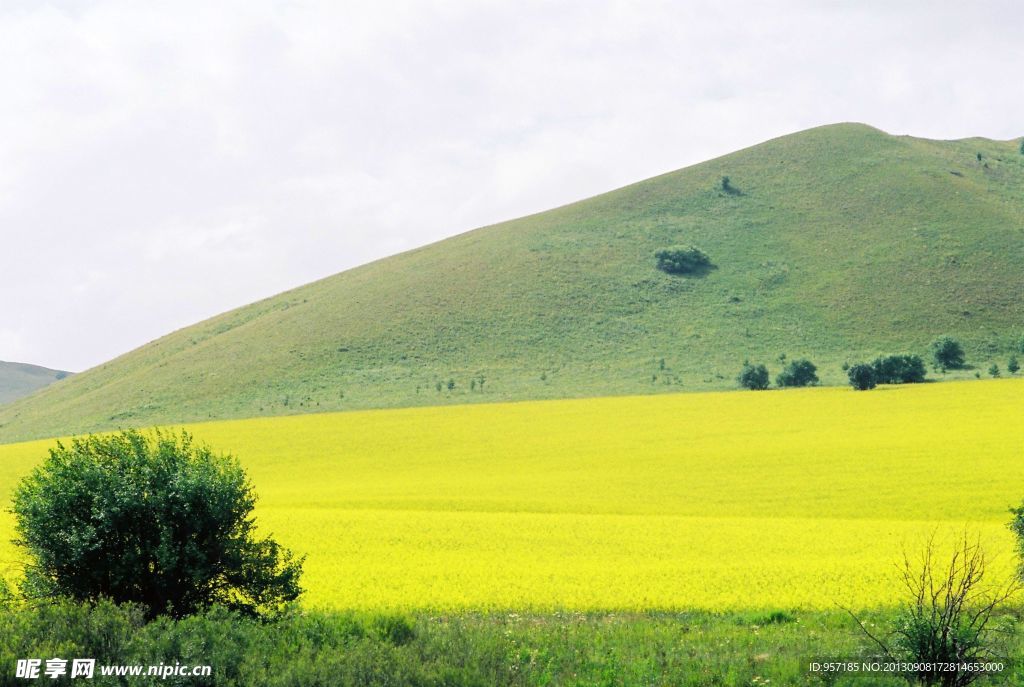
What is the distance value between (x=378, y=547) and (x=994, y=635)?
1523 centimetres

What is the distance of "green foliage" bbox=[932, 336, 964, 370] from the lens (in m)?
73.0

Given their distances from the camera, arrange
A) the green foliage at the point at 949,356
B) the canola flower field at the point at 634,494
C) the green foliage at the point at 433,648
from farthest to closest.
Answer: the green foliage at the point at 949,356 → the canola flower field at the point at 634,494 → the green foliage at the point at 433,648

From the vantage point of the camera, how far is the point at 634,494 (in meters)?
33.6

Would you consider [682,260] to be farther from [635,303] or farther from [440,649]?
[440,649]

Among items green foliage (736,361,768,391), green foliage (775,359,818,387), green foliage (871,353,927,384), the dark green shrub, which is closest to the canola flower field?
the dark green shrub

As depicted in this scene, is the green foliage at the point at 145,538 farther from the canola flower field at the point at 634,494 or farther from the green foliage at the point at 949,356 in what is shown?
the green foliage at the point at 949,356

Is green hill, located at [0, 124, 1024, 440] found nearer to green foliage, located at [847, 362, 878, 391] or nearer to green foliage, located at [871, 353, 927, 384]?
green foliage, located at [871, 353, 927, 384]

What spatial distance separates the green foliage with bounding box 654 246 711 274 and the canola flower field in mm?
39703

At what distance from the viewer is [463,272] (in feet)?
338

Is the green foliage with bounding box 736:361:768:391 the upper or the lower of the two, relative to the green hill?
lower

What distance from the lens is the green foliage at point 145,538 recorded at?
1447cm

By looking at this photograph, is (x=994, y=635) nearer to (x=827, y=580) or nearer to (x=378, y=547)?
(x=827, y=580)

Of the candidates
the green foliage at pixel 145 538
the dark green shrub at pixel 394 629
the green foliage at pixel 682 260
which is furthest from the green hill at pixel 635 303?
the dark green shrub at pixel 394 629

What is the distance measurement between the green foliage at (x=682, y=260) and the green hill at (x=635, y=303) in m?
1.36
